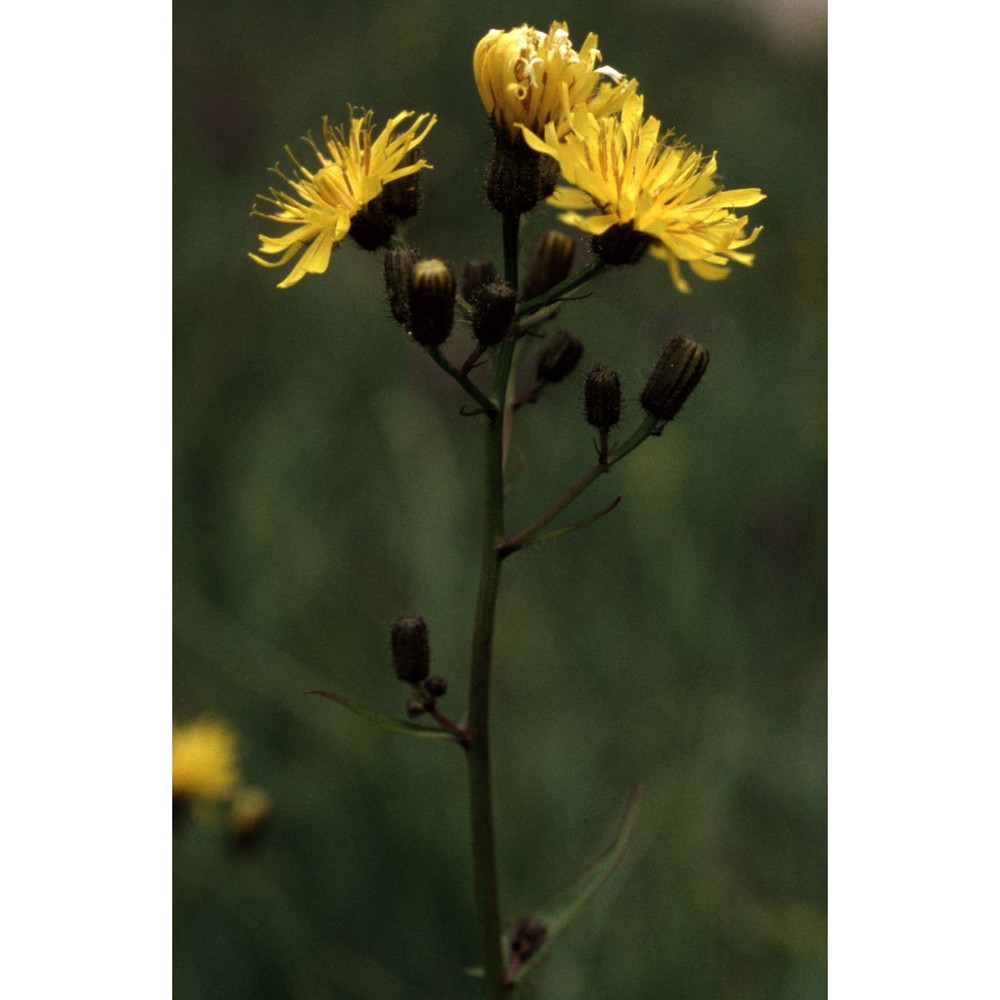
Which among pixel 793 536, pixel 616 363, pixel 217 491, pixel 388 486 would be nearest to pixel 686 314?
pixel 616 363

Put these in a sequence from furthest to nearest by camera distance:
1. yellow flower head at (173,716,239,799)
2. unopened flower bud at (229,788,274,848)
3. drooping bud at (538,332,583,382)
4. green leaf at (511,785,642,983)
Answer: yellow flower head at (173,716,239,799), unopened flower bud at (229,788,274,848), drooping bud at (538,332,583,382), green leaf at (511,785,642,983)

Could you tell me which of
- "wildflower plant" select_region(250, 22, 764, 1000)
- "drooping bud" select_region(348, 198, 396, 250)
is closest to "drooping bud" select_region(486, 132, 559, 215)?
"wildflower plant" select_region(250, 22, 764, 1000)

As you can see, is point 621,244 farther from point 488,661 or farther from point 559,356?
point 488,661

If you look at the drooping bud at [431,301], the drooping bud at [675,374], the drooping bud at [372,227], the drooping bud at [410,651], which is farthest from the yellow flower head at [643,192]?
the drooping bud at [410,651]

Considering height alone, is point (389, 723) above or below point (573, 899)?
above

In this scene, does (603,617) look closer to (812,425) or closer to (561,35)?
(812,425)

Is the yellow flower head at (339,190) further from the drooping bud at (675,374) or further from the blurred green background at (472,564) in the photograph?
the drooping bud at (675,374)

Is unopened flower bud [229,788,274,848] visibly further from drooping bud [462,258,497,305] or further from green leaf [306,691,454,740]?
drooping bud [462,258,497,305]

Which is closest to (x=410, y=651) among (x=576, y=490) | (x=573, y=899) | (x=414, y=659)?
(x=414, y=659)
